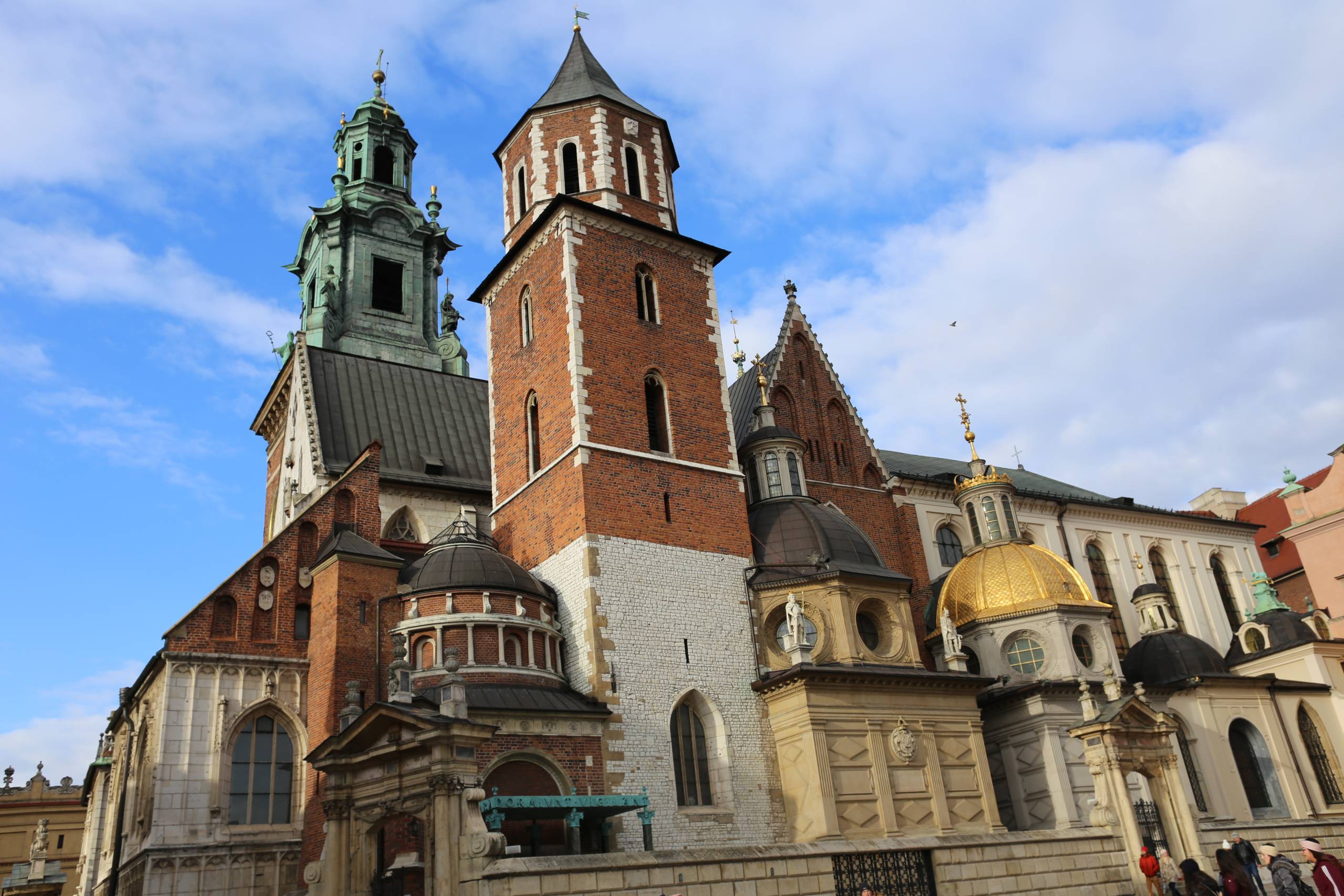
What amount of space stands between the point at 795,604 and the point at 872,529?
7709mm

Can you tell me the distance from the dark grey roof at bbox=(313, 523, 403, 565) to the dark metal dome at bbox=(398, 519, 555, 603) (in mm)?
790

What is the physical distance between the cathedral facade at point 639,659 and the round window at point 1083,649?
0.11 meters

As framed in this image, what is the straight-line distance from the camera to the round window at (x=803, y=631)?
2272 centimetres

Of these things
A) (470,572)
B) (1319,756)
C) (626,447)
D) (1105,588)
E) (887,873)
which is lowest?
(887,873)

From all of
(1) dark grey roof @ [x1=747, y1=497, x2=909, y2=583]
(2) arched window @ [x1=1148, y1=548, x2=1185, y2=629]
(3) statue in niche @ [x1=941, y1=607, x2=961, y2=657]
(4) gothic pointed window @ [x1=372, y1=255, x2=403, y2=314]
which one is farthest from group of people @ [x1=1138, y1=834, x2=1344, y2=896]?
(4) gothic pointed window @ [x1=372, y1=255, x2=403, y2=314]

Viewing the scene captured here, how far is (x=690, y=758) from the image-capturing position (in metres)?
21.3

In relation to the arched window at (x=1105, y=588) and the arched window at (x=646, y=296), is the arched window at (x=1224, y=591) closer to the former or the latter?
the arched window at (x=1105, y=588)

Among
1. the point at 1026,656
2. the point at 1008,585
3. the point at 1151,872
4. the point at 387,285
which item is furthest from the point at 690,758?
the point at 387,285

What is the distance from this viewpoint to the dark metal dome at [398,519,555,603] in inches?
835

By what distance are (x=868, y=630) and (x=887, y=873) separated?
8.35m

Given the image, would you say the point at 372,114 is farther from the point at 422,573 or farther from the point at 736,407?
the point at 422,573

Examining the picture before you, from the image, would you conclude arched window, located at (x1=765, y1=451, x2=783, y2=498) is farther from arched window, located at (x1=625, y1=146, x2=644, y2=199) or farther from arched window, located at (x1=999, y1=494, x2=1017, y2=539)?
arched window, located at (x1=999, y1=494, x2=1017, y2=539)

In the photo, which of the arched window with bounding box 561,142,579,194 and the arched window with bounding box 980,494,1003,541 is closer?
the arched window with bounding box 561,142,579,194

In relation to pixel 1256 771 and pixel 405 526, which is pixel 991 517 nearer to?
pixel 1256 771
